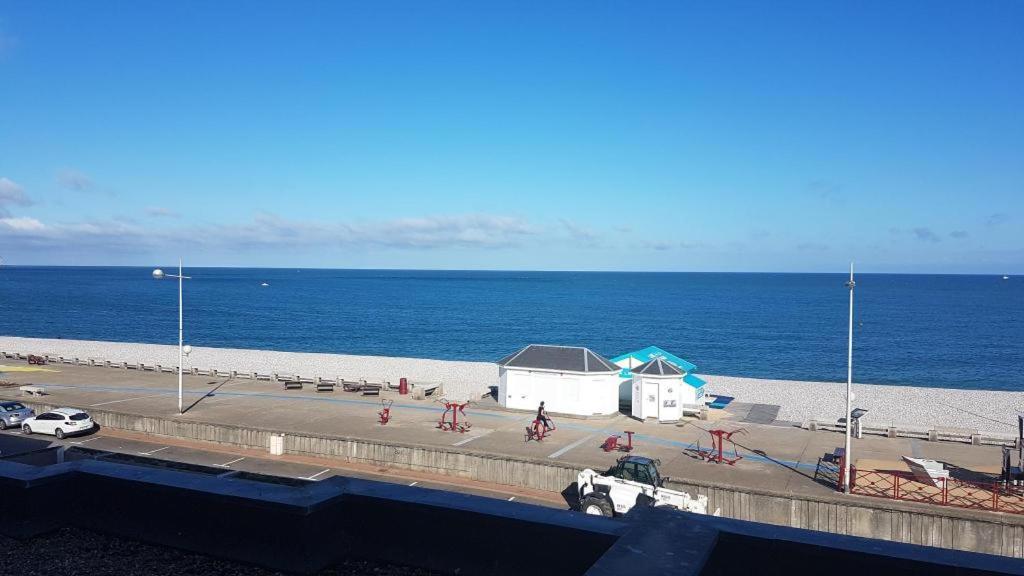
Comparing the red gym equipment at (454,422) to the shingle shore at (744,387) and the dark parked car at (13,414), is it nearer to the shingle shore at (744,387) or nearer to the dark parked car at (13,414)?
the shingle shore at (744,387)

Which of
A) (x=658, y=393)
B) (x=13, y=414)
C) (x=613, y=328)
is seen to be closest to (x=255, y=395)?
(x=13, y=414)

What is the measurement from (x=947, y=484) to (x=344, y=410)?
2394 centimetres

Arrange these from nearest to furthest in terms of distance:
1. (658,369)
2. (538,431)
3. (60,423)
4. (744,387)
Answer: (538,431) < (60,423) < (658,369) < (744,387)

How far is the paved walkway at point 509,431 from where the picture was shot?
2441cm

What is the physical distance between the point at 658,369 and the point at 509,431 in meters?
7.40

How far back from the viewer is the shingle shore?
41.0 meters

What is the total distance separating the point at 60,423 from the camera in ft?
94.8

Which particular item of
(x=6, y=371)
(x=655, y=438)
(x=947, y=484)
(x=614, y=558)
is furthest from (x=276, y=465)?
(x=6, y=371)

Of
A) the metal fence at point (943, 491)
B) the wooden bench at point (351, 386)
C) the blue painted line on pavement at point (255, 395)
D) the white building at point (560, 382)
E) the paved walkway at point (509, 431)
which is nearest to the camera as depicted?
the metal fence at point (943, 491)

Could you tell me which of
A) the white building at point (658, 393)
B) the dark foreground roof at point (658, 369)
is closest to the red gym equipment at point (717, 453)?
the white building at point (658, 393)

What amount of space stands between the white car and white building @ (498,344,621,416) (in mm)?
17486

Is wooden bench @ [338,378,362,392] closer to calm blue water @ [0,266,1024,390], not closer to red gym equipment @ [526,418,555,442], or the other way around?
red gym equipment @ [526,418,555,442]

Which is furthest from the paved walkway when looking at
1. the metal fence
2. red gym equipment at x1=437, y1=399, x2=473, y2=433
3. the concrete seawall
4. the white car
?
the white car

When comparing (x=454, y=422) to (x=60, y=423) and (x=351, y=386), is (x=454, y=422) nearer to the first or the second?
(x=351, y=386)
